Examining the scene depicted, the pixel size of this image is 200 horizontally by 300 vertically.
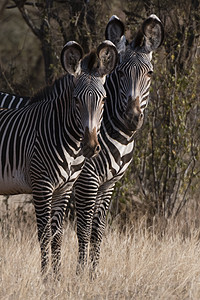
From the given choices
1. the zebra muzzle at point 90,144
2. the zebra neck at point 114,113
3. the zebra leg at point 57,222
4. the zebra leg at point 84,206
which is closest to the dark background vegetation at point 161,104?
the zebra neck at point 114,113

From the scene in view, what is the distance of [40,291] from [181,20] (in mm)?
4595

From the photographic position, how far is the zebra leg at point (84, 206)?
5609 millimetres

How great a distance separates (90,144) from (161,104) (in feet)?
10.1

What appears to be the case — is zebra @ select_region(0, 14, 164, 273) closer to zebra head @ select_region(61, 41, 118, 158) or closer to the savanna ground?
the savanna ground

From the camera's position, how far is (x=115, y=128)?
5.81m

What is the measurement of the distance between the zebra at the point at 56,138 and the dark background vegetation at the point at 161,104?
2044 millimetres

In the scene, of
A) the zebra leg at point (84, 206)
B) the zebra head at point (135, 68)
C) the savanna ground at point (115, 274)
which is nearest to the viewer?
the savanna ground at point (115, 274)

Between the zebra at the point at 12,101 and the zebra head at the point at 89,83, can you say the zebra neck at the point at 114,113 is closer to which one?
the zebra head at the point at 89,83

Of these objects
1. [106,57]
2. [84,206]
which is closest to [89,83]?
[106,57]

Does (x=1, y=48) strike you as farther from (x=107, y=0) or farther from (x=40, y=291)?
(x=40, y=291)

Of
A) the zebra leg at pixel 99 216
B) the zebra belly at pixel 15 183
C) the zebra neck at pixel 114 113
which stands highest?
the zebra neck at pixel 114 113

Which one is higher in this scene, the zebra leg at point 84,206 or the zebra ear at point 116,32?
the zebra ear at point 116,32

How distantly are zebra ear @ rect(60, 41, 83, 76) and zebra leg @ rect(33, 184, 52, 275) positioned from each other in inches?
38.5

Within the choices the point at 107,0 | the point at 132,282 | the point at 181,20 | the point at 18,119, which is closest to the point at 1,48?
the point at 107,0
